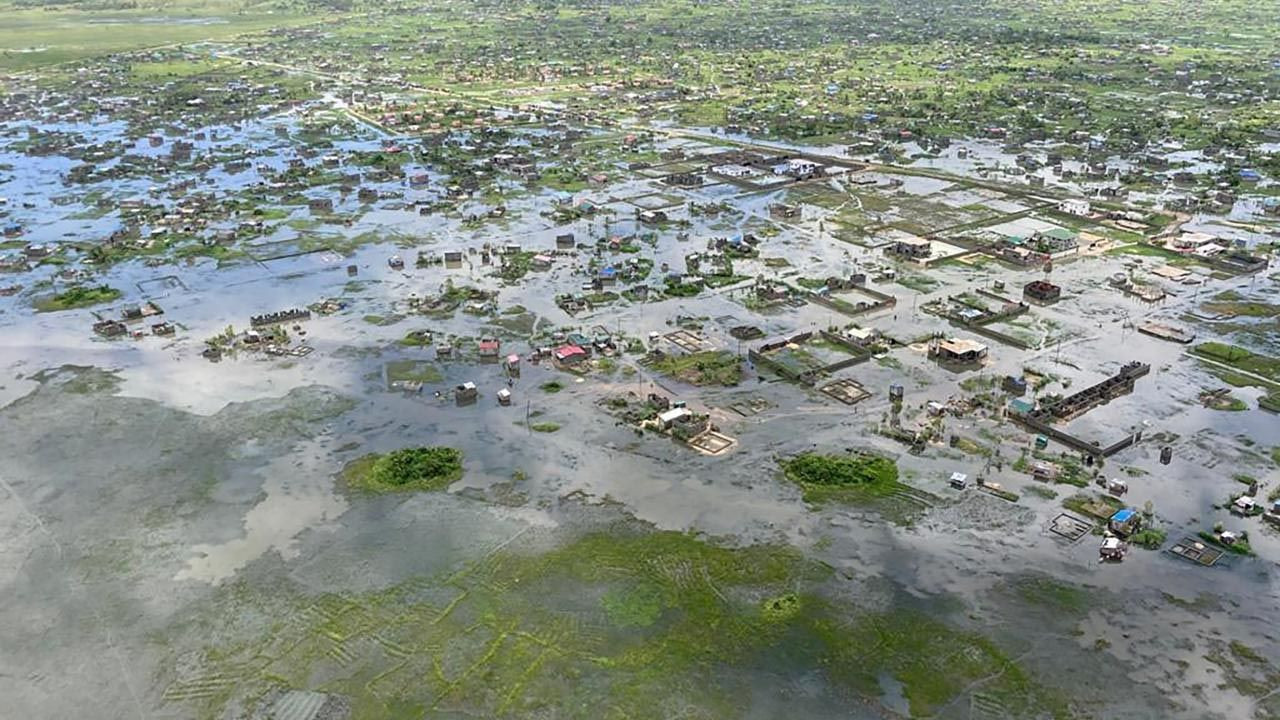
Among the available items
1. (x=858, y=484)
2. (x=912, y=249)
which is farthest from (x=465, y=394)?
(x=912, y=249)

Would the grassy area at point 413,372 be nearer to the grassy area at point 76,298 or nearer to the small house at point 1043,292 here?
the grassy area at point 76,298

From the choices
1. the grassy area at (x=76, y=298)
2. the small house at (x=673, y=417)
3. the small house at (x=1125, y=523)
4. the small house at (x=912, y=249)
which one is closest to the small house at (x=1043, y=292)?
the small house at (x=912, y=249)

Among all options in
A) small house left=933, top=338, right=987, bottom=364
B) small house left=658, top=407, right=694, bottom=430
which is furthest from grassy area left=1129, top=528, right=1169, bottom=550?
small house left=658, top=407, right=694, bottom=430

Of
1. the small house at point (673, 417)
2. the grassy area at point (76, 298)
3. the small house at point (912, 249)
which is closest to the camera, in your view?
the small house at point (673, 417)

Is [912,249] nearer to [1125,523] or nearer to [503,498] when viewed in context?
[1125,523]

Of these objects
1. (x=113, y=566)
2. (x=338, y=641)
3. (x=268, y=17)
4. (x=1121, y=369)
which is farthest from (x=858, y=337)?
(x=268, y=17)

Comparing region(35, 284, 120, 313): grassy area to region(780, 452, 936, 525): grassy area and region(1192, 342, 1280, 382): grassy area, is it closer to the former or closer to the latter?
region(780, 452, 936, 525): grassy area

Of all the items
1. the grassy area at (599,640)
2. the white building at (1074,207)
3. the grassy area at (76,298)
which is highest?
the white building at (1074,207)

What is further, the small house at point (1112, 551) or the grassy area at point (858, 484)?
the grassy area at point (858, 484)
